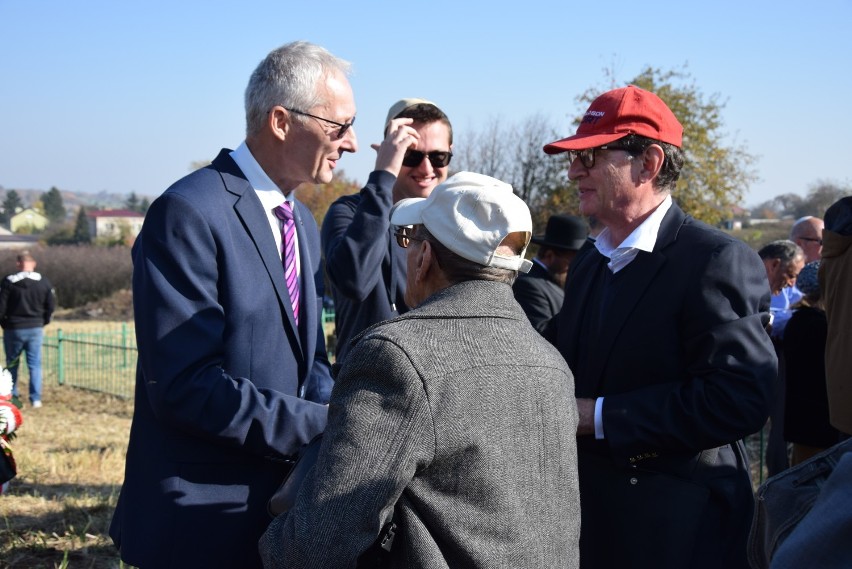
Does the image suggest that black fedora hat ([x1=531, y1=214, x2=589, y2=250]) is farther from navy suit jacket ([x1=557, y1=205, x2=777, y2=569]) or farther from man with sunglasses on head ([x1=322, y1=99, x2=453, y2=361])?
navy suit jacket ([x1=557, y1=205, x2=777, y2=569])

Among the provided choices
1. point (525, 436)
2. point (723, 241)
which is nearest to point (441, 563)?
point (525, 436)

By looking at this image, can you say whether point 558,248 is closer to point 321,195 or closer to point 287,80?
point 287,80

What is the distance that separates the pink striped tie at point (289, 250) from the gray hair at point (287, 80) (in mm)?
269

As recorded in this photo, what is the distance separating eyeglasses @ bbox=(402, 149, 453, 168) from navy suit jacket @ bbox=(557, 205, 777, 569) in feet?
4.13

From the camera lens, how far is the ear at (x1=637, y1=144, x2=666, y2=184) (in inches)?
107

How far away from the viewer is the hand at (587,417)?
2.54m

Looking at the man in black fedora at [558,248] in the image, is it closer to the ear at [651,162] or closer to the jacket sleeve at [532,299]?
the jacket sleeve at [532,299]

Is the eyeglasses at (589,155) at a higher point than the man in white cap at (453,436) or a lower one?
higher

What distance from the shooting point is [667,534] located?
251 cm

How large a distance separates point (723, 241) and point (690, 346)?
0.34 m

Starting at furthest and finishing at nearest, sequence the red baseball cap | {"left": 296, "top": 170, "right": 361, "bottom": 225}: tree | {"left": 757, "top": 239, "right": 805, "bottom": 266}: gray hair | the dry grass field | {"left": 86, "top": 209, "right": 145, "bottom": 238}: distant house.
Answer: {"left": 86, "top": 209, "right": 145, "bottom": 238}: distant house, {"left": 296, "top": 170, "right": 361, "bottom": 225}: tree, {"left": 757, "top": 239, "right": 805, "bottom": 266}: gray hair, the dry grass field, the red baseball cap

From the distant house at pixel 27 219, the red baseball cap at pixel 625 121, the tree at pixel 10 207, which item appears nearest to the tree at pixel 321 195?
the red baseball cap at pixel 625 121

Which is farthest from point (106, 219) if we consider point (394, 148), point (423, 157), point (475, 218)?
point (475, 218)

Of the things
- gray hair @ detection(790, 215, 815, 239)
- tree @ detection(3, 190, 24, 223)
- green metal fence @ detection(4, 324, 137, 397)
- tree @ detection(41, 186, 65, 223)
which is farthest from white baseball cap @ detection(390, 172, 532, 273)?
tree @ detection(3, 190, 24, 223)
